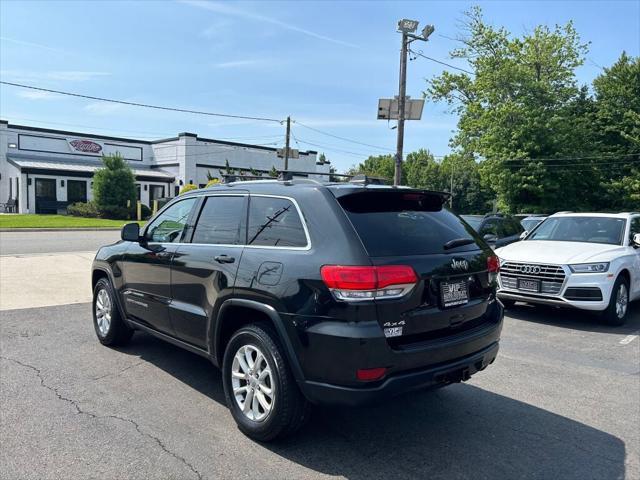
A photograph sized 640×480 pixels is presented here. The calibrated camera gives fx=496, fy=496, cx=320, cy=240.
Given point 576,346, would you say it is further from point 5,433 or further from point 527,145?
point 527,145

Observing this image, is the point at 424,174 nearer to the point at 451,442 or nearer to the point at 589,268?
the point at 589,268

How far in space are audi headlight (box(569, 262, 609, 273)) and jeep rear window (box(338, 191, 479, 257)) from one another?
13.1ft

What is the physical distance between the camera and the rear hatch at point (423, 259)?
3137 mm

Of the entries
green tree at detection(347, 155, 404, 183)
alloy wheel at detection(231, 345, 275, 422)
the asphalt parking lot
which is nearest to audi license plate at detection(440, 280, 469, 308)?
the asphalt parking lot

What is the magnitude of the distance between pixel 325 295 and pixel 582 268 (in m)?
5.56

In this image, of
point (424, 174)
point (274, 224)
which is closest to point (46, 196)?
point (274, 224)

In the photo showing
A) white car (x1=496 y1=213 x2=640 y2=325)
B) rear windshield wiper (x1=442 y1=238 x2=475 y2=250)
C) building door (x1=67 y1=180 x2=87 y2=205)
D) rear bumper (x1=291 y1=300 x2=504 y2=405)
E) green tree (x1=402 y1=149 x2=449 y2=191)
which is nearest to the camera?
rear bumper (x1=291 y1=300 x2=504 y2=405)

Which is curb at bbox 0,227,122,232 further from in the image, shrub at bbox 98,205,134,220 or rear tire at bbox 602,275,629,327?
rear tire at bbox 602,275,629,327

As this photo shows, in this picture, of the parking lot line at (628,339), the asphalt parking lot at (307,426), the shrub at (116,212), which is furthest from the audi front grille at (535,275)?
the shrub at (116,212)

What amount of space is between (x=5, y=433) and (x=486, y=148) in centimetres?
3064

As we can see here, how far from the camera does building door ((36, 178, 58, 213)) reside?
3825 centimetres

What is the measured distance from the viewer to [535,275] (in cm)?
737

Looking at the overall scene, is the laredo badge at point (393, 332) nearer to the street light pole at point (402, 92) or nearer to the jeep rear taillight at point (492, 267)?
the jeep rear taillight at point (492, 267)

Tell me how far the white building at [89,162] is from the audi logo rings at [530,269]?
29861 mm
